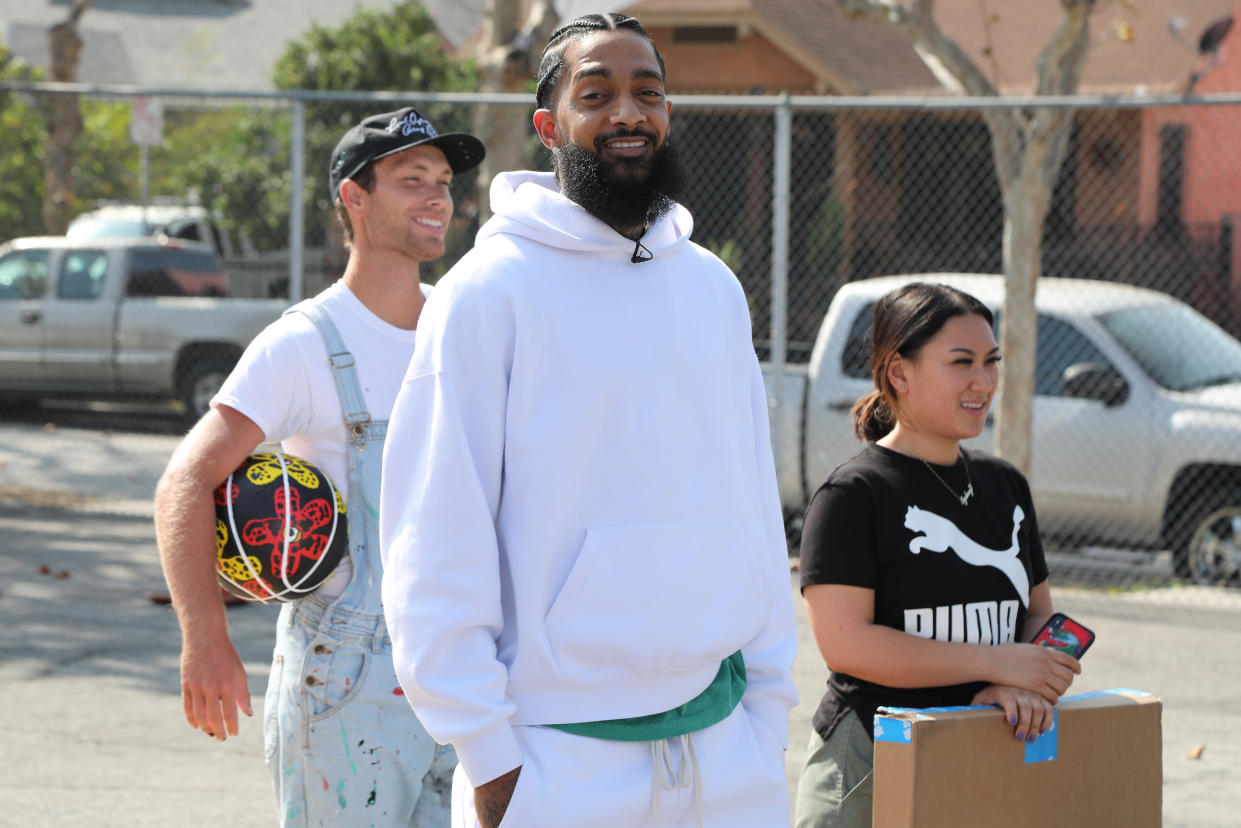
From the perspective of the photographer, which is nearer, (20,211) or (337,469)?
(337,469)

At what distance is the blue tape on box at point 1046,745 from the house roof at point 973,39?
17339 millimetres

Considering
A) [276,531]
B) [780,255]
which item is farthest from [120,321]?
[276,531]

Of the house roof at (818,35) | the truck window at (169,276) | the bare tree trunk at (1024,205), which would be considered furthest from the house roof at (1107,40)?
the bare tree trunk at (1024,205)

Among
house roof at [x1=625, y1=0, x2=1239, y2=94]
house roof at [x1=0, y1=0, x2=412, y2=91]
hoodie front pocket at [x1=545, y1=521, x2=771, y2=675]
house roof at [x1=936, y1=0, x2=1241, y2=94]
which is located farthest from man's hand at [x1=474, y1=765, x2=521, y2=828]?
house roof at [x1=0, y1=0, x2=412, y2=91]

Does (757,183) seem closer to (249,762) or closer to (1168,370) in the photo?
(1168,370)

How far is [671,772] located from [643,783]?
2.1 inches

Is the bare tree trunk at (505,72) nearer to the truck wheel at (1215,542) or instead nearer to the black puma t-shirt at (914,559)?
the truck wheel at (1215,542)

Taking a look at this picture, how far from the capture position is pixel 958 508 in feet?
10.6

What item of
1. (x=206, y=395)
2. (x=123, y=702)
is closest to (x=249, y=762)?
(x=123, y=702)

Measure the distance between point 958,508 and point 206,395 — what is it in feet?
41.4

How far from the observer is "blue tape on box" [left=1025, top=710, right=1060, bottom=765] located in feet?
9.45

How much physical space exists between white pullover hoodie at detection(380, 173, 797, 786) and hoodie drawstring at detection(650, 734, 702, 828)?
0.08 m

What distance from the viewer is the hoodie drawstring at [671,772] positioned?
2.36m

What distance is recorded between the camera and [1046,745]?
9.51ft
